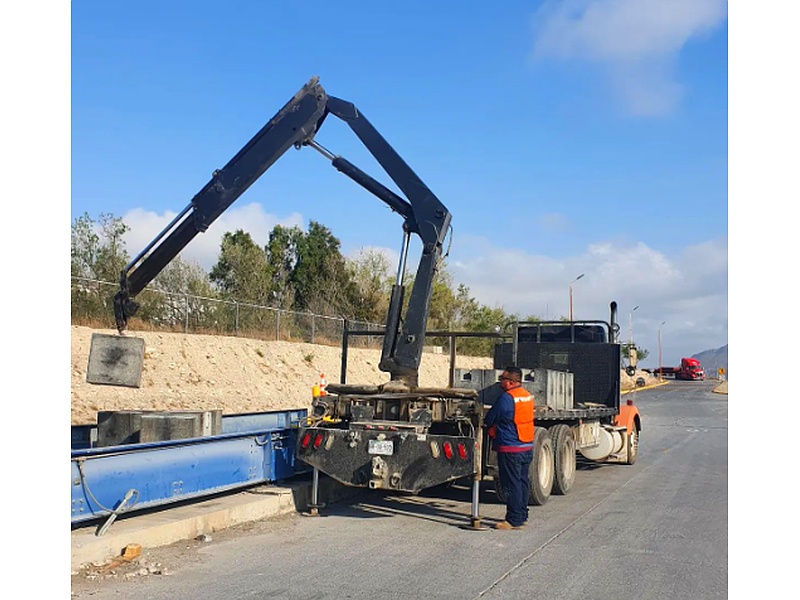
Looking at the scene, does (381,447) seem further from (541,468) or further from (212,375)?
(212,375)

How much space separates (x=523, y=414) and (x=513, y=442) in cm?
35

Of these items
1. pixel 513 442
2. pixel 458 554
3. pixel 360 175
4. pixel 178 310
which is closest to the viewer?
pixel 458 554

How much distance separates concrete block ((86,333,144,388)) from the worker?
4427 mm

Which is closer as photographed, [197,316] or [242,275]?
[197,316]

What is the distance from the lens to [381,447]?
9.54m

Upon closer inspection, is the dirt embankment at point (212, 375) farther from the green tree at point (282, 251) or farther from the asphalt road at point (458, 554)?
the green tree at point (282, 251)

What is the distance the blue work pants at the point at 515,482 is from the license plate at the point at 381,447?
1.27m

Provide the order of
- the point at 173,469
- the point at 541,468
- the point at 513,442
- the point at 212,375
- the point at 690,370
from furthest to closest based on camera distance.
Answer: the point at 690,370, the point at 212,375, the point at 541,468, the point at 513,442, the point at 173,469

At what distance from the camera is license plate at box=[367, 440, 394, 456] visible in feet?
31.2

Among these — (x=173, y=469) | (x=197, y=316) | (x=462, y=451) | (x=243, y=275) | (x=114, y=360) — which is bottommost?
(x=173, y=469)

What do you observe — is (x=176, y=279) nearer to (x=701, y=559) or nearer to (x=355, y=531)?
(x=355, y=531)

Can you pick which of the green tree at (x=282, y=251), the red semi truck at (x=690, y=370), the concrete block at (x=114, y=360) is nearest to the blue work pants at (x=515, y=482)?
the concrete block at (x=114, y=360)

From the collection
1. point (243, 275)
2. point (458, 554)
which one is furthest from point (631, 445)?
point (243, 275)

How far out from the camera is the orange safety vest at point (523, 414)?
9430mm
